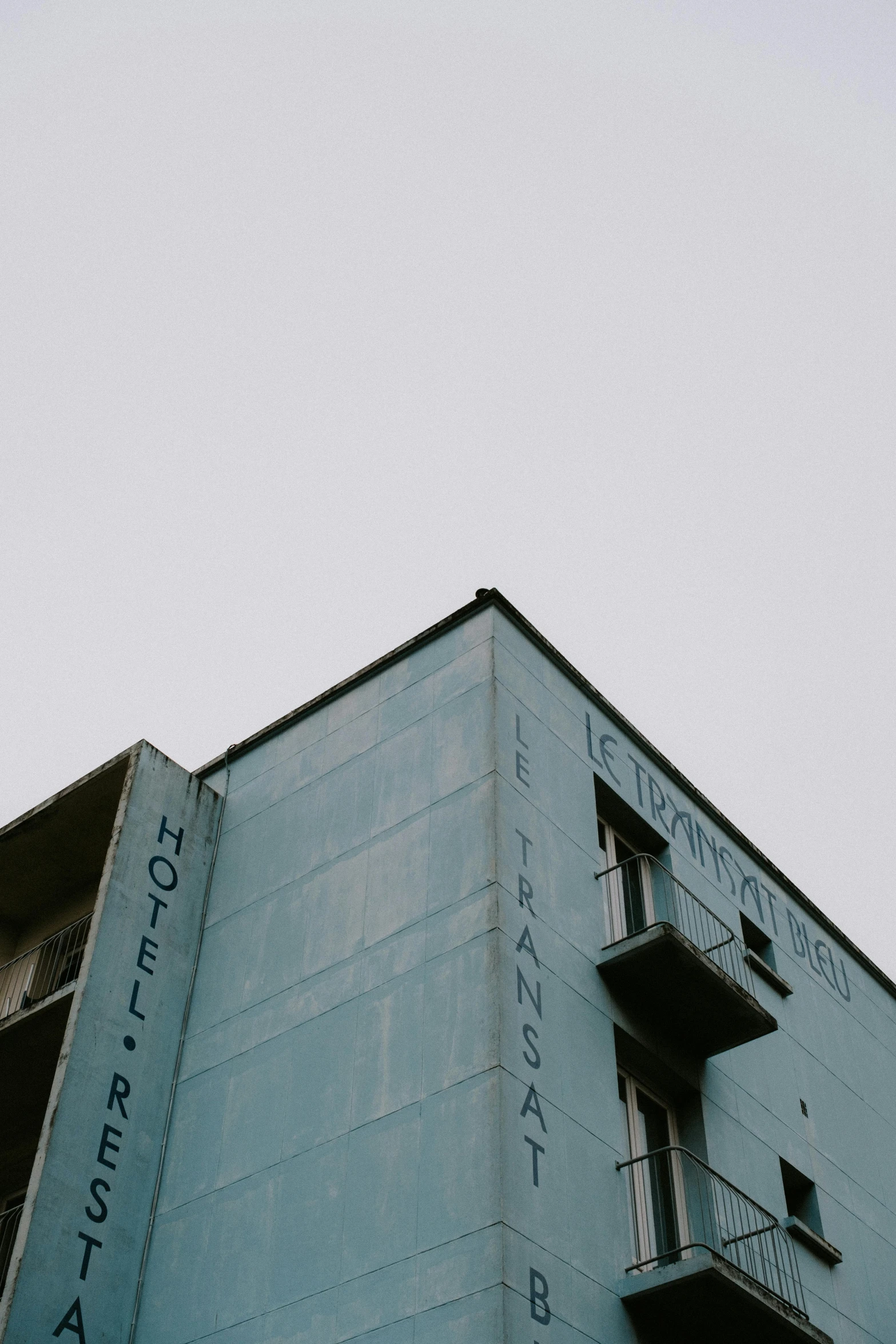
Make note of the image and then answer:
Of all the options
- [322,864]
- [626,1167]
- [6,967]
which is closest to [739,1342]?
[626,1167]

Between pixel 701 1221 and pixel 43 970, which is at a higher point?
pixel 43 970

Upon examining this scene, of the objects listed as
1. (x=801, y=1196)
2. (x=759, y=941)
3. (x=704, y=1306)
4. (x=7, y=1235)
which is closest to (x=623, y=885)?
(x=759, y=941)

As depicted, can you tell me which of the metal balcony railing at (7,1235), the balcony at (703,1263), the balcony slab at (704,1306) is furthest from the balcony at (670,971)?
the metal balcony railing at (7,1235)

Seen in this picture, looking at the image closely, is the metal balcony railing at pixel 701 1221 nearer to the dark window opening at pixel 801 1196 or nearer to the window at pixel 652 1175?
the window at pixel 652 1175

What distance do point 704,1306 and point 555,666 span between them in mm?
8324

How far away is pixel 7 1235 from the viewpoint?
17.6 meters

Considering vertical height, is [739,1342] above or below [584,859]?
below

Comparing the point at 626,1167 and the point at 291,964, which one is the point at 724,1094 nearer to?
the point at 626,1167

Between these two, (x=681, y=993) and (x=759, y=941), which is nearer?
(x=681, y=993)

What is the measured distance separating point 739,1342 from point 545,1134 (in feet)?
10.4

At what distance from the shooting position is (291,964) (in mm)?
16453

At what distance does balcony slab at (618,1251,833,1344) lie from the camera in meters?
13.0

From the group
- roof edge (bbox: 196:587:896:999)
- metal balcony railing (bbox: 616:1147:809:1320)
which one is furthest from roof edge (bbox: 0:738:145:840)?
metal balcony railing (bbox: 616:1147:809:1320)

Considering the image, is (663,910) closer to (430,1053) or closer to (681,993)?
(681,993)
